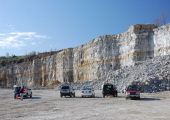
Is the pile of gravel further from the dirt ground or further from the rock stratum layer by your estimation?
the dirt ground

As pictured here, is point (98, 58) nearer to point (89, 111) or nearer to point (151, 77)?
point (151, 77)

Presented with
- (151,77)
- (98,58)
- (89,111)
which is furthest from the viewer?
(98,58)

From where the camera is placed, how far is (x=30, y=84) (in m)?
87.7

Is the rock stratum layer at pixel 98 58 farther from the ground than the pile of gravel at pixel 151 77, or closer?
farther from the ground

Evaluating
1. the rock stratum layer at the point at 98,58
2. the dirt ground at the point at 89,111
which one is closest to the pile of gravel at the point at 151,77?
the rock stratum layer at the point at 98,58

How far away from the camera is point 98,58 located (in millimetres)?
58219

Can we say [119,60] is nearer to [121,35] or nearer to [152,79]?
[121,35]

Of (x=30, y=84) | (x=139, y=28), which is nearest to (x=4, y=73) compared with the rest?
(x=30, y=84)

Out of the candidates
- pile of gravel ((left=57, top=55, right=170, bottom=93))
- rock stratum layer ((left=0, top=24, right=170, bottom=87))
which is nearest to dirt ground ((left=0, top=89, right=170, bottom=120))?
pile of gravel ((left=57, top=55, right=170, bottom=93))

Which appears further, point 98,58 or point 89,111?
point 98,58

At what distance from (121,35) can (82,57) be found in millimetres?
18303

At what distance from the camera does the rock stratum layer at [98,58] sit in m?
44.1

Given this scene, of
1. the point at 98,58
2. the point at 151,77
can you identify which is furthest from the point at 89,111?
the point at 98,58

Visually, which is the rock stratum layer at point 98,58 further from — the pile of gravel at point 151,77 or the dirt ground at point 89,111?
the dirt ground at point 89,111
